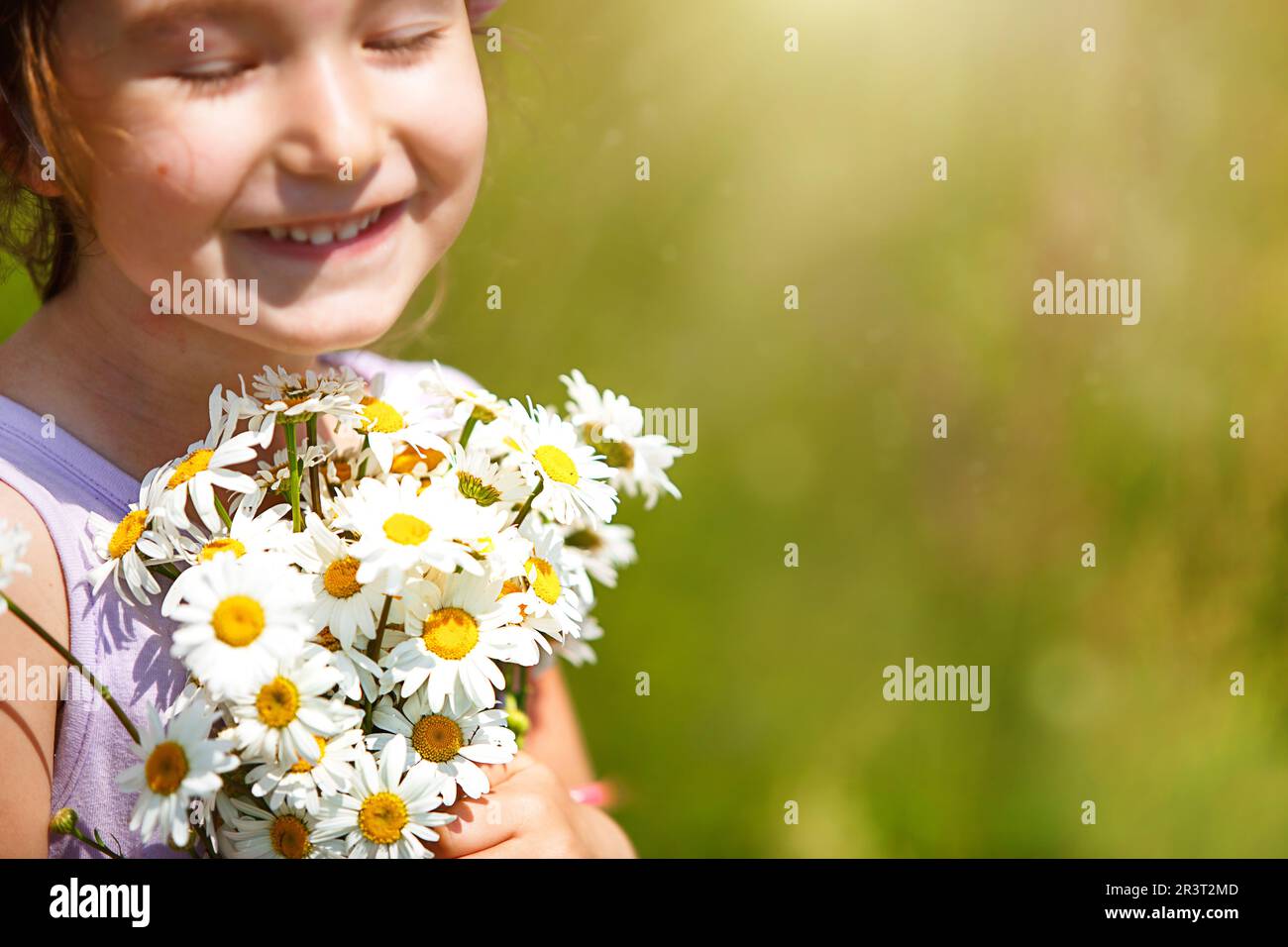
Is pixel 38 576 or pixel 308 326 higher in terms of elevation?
pixel 308 326

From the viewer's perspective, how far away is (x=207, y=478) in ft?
1.85

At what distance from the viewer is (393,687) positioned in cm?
57

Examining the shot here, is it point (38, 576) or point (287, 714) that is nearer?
point (287, 714)

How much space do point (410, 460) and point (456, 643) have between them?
140mm

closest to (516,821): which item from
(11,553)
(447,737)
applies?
(447,737)

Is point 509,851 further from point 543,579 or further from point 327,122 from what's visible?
point 327,122

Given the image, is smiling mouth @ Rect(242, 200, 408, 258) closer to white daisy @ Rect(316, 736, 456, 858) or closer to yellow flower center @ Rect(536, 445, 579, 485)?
yellow flower center @ Rect(536, 445, 579, 485)

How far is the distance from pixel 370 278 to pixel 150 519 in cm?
20

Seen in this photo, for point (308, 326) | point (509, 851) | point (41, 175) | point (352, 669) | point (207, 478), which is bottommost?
point (509, 851)

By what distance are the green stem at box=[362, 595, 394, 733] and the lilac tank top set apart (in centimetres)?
15

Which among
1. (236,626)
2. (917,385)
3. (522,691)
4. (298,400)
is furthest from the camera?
(917,385)

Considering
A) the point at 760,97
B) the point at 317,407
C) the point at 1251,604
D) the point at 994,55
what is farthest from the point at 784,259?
the point at 317,407

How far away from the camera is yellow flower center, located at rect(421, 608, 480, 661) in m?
0.55

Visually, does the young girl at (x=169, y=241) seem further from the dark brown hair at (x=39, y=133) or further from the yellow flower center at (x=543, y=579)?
the yellow flower center at (x=543, y=579)
